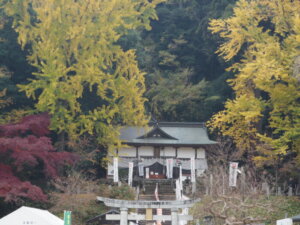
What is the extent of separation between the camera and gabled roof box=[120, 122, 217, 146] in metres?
28.5

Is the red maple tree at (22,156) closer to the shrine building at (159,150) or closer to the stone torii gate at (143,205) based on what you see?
the stone torii gate at (143,205)

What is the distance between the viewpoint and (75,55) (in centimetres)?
2183

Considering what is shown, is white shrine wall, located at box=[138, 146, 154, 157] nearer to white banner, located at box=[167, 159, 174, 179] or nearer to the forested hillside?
white banner, located at box=[167, 159, 174, 179]

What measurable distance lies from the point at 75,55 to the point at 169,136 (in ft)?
30.4

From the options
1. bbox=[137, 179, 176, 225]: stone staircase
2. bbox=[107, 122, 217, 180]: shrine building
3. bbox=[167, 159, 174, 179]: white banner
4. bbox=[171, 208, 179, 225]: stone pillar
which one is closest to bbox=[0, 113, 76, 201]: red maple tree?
bbox=[171, 208, 179, 225]: stone pillar

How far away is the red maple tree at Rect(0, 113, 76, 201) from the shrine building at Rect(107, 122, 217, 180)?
835 centimetres

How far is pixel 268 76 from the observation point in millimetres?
19875

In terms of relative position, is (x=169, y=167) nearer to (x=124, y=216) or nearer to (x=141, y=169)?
(x=141, y=169)

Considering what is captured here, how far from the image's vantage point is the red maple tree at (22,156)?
17.2 meters

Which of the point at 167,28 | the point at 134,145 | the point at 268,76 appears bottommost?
the point at 134,145

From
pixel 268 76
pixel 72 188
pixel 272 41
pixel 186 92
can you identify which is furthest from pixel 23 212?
pixel 186 92

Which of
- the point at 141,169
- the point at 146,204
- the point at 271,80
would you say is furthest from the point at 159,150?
the point at 146,204

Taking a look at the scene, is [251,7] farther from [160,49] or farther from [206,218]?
[160,49]

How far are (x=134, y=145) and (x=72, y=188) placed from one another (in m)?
9.58
